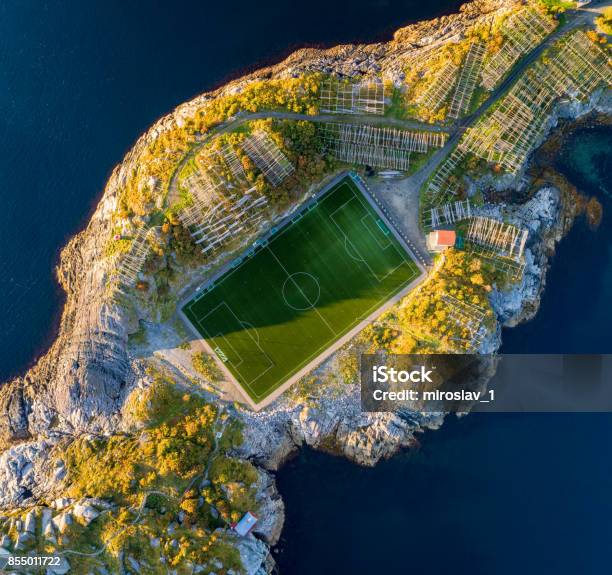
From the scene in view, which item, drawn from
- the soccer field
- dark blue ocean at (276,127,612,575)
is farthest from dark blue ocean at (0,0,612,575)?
the soccer field

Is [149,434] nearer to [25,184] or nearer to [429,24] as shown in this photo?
[25,184]

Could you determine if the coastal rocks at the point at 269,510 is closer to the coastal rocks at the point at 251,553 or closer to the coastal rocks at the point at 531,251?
the coastal rocks at the point at 251,553

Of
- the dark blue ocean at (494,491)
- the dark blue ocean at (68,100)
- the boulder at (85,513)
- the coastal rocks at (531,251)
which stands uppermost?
the dark blue ocean at (68,100)

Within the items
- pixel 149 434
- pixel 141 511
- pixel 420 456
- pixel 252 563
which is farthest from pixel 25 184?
pixel 420 456

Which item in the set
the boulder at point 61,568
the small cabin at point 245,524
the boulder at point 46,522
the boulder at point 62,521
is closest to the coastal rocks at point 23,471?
the boulder at point 46,522

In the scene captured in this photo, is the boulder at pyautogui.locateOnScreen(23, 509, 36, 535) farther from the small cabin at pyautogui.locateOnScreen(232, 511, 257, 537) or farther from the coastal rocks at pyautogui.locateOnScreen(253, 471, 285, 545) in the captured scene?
the coastal rocks at pyautogui.locateOnScreen(253, 471, 285, 545)
